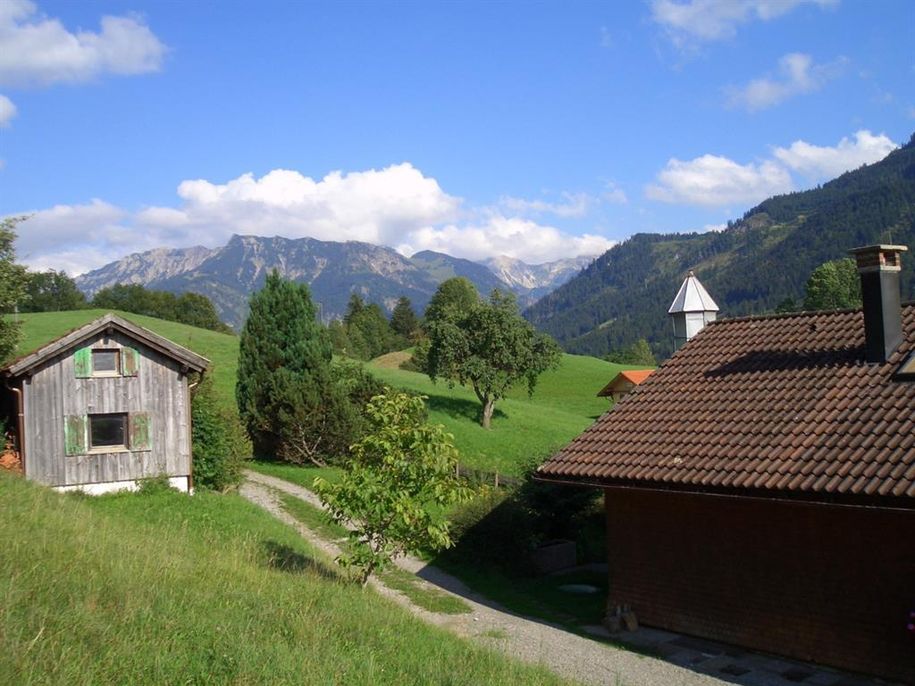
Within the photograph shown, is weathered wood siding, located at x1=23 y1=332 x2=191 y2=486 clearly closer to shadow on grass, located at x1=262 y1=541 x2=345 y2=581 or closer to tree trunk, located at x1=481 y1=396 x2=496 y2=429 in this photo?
shadow on grass, located at x1=262 y1=541 x2=345 y2=581

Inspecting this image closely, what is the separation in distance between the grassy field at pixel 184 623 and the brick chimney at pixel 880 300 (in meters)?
7.89

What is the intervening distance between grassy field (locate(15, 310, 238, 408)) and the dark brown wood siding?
34.4 metres

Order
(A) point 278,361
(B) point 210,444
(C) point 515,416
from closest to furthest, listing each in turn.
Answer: (B) point 210,444, (A) point 278,361, (C) point 515,416

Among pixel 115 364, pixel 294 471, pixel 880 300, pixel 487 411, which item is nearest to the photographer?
pixel 880 300

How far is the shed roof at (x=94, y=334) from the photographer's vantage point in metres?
20.2

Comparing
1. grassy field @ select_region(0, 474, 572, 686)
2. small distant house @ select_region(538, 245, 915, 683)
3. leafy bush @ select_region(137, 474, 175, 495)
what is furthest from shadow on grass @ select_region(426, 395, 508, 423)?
grassy field @ select_region(0, 474, 572, 686)

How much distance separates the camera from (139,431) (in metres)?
21.8

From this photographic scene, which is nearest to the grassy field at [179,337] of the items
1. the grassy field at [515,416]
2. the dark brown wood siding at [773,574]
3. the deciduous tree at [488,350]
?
the grassy field at [515,416]

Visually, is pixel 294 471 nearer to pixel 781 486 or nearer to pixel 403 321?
pixel 781 486

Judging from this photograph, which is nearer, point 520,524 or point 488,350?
point 520,524

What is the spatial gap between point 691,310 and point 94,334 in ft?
49.9

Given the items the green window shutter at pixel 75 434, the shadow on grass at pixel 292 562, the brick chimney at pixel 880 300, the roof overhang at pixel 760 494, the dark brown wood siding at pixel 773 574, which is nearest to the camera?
the roof overhang at pixel 760 494

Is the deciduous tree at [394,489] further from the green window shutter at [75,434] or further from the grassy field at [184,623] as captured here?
the green window shutter at [75,434]

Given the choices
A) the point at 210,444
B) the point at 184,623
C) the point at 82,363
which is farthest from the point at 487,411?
the point at 184,623
